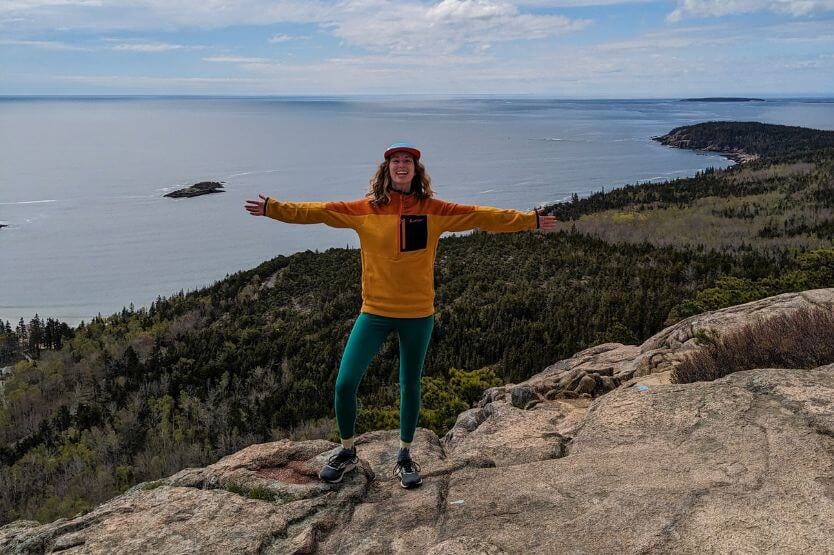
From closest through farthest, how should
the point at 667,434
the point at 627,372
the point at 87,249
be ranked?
the point at 667,434, the point at 627,372, the point at 87,249

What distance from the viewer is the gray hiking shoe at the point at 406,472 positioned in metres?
5.05

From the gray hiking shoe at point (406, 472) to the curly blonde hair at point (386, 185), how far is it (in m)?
Answer: 2.28

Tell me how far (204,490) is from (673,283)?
3054 cm

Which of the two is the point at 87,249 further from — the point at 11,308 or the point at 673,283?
the point at 673,283

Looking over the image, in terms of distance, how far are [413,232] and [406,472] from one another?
2.15m

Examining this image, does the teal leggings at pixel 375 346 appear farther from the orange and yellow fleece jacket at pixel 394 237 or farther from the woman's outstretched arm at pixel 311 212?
the woman's outstretched arm at pixel 311 212

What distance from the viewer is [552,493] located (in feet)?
15.5

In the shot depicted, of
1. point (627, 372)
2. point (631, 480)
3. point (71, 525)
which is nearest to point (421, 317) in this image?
point (631, 480)

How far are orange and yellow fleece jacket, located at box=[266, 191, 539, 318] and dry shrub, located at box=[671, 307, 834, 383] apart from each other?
178 inches

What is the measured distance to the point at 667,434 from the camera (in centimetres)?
562

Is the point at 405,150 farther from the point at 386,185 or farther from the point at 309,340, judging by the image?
the point at 309,340

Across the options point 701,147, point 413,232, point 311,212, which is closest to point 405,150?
point 413,232

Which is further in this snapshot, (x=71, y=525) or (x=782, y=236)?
(x=782, y=236)

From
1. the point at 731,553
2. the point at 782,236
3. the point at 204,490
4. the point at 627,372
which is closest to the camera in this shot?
the point at 731,553
